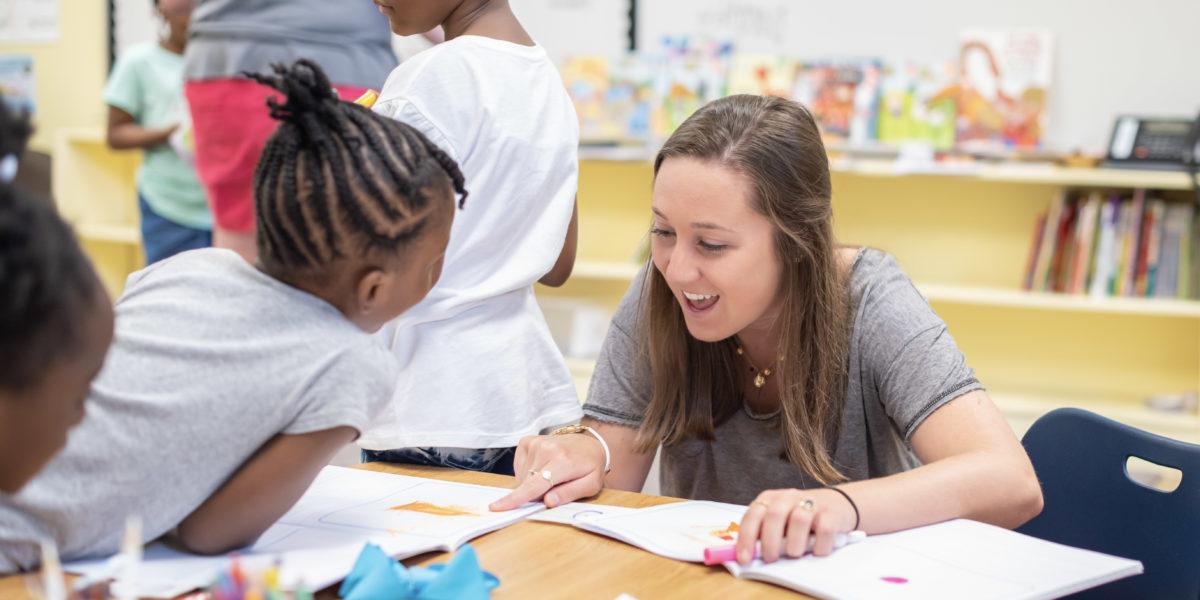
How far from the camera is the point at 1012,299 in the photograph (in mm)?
3389

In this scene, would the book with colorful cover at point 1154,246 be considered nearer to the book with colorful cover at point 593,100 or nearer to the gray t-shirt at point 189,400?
the book with colorful cover at point 593,100

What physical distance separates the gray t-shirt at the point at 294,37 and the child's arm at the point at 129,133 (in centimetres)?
156

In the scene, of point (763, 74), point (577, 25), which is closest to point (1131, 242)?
point (763, 74)

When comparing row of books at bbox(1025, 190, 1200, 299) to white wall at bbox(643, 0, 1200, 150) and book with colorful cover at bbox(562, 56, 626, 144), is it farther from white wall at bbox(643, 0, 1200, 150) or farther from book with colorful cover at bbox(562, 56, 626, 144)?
book with colorful cover at bbox(562, 56, 626, 144)

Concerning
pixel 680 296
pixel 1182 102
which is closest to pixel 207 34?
pixel 680 296

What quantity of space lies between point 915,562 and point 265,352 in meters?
0.61

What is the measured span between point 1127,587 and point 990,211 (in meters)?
2.48

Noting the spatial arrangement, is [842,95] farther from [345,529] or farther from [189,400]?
[189,400]

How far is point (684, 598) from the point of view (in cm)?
97

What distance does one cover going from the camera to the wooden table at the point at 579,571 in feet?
3.23

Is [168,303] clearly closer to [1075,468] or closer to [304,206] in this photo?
[304,206]

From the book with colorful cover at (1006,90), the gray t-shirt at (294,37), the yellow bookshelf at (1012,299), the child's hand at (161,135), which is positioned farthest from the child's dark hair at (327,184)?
the book with colorful cover at (1006,90)

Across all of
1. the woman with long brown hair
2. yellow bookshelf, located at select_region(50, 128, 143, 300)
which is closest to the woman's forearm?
the woman with long brown hair

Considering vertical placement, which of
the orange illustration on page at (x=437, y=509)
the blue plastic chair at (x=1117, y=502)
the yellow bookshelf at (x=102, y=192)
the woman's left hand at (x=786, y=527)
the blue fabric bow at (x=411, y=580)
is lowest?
the yellow bookshelf at (x=102, y=192)
